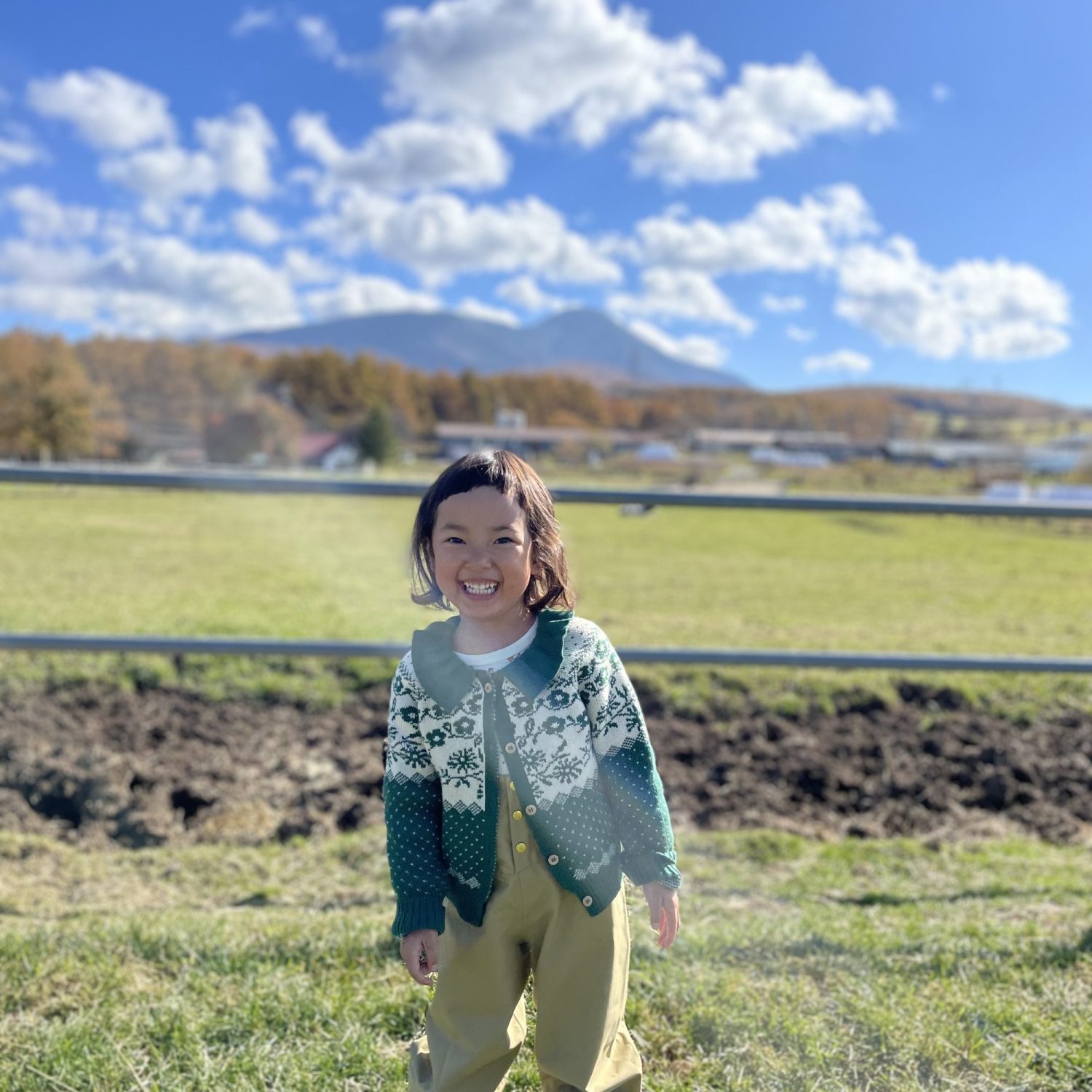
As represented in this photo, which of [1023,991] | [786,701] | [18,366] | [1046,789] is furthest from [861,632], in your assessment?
[18,366]

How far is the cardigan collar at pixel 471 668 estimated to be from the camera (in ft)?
5.39

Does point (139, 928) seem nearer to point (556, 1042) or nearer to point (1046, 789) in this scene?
point (556, 1042)

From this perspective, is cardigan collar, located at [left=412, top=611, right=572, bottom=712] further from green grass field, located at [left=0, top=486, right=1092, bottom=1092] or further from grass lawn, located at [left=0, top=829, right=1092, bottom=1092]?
grass lawn, located at [left=0, top=829, right=1092, bottom=1092]

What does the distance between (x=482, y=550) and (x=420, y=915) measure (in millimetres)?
580

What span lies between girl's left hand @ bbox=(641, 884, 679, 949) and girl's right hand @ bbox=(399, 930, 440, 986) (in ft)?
1.14

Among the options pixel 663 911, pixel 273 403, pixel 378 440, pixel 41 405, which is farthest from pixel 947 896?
pixel 273 403

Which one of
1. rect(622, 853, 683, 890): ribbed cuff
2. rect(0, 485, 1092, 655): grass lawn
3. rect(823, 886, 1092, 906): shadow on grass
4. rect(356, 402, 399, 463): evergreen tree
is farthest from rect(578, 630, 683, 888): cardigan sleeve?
rect(356, 402, 399, 463): evergreen tree

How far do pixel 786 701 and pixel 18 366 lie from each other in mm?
46244

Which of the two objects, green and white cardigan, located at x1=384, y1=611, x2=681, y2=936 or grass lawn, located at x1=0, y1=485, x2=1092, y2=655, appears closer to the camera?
green and white cardigan, located at x1=384, y1=611, x2=681, y2=936

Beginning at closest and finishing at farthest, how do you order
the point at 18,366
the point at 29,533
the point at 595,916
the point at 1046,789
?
1. the point at 595,916
2. the point at 1046,789
3. the point at 29,533
4. the point at 18,366

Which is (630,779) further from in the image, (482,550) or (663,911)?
(482,550)

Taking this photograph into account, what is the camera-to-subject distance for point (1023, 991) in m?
2.29

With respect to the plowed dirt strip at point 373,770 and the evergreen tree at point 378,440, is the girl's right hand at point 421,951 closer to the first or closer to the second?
the plowed dirt strip at point 373,770

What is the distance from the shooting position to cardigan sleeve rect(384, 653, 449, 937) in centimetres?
159
